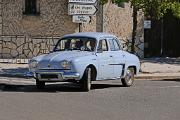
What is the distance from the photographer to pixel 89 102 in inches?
543

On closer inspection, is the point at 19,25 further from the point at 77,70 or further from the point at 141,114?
the point at 141,114

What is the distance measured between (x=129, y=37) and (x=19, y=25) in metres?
6.53

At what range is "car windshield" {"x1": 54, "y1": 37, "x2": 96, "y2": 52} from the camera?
17.2 meters

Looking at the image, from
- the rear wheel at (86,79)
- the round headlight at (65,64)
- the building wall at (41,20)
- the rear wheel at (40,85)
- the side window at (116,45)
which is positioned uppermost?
the building wall at (41,20)

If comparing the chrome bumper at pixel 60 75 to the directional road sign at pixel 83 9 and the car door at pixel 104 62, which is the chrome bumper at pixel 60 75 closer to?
the car door at pixel 104 62

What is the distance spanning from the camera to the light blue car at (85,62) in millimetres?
15906

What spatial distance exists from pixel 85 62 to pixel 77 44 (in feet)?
4.28

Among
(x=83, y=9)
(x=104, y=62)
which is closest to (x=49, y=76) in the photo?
(x=104, y=62)

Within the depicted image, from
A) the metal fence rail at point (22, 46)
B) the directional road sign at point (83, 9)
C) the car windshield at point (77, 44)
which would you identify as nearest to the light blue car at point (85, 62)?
the car windshield at point (77, 44)

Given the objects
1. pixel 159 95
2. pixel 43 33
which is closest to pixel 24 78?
pixel 159 95

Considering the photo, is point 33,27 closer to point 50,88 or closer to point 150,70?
point 150,70

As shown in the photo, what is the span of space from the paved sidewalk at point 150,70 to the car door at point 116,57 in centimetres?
486

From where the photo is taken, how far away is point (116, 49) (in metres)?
18.1

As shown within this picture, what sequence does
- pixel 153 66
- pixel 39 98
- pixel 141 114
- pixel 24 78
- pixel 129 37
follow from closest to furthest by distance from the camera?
1. pixel 141 114
2. pixel 39 98
3. pixel 24 78
4. pixel 153 66
5. pixel 129 37
